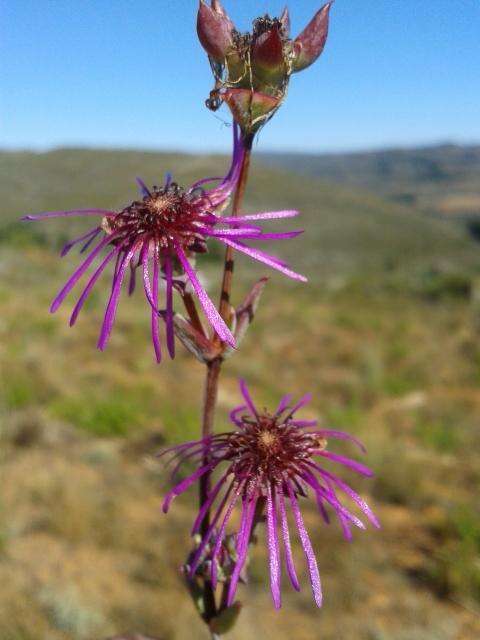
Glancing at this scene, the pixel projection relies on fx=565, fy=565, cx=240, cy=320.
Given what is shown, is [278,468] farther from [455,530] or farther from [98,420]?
[98,420]

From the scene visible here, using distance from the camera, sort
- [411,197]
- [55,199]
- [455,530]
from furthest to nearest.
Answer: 1. [411,197]
2. [55,199]
3. [455,530]

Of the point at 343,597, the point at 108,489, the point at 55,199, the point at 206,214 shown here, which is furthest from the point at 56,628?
the point at 55,199

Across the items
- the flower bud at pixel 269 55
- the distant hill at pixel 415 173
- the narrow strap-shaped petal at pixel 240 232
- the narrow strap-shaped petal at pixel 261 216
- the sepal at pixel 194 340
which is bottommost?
the distant hill at pixel 415 173

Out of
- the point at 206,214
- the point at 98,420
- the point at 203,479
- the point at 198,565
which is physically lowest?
the point at 98,420

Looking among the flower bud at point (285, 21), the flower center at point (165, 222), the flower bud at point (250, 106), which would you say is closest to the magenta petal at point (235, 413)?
the flower center at point (165, 222)

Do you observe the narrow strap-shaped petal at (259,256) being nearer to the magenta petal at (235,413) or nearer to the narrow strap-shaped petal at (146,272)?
the narrow strap-shaped petal at (146,272)

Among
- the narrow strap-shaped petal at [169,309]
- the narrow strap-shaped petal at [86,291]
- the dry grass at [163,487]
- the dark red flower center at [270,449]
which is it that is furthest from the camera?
the dry grass at [163,487]

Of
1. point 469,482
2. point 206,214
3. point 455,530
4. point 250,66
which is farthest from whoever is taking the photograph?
point 469,482
